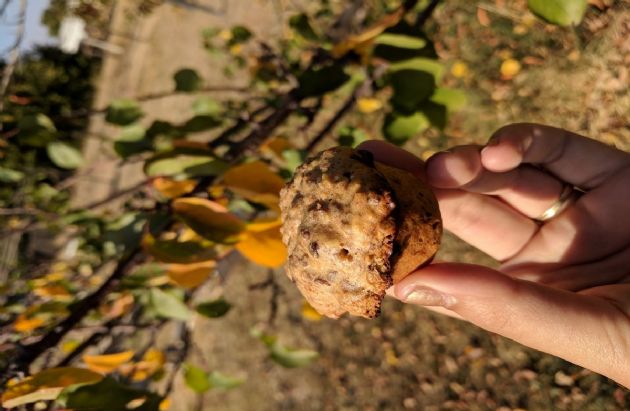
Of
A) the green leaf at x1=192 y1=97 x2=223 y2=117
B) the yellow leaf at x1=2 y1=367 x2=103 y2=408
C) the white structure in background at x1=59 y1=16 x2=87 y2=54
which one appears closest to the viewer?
the yellow leaf at x1=2 y1=367 x2=103 y2=408

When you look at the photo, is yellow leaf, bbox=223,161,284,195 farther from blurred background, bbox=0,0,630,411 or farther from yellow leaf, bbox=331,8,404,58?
yellow leaf, bbox=331,8,404,58

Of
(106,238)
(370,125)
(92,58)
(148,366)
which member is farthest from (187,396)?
→ (92,58)

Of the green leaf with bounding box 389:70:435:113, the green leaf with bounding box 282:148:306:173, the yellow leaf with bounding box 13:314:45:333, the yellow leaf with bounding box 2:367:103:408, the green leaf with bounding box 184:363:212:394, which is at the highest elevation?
the green leaf with bounding box 389:70:435:113

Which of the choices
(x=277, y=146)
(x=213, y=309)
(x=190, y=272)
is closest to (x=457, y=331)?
(x=213, y=309)

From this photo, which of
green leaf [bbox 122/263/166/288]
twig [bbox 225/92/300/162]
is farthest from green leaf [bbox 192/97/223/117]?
green leaf [bbox 122/263/166/288]

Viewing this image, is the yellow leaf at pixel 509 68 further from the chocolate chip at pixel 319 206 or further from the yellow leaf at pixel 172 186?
the chocolate chip at pixel 319 206

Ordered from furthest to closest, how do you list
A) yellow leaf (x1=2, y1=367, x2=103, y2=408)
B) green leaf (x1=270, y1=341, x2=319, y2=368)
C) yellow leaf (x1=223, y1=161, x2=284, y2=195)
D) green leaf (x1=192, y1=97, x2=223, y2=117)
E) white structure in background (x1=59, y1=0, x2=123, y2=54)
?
white structure in background (x1=59, y1=0, x2=123, y2=54) < green leaf (x1=192, y1=97, x2=223, y2=117) < green leaf (x1=270, y1=341, x2=319, y2=368) < yellow leaf (x1=223, y1=161, x2=284, y2=195) < yellow leaf (x1=2, y1=367, x2=103, y2=408)

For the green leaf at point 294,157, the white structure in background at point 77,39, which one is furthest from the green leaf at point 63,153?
the white structure in background at point 77,39
